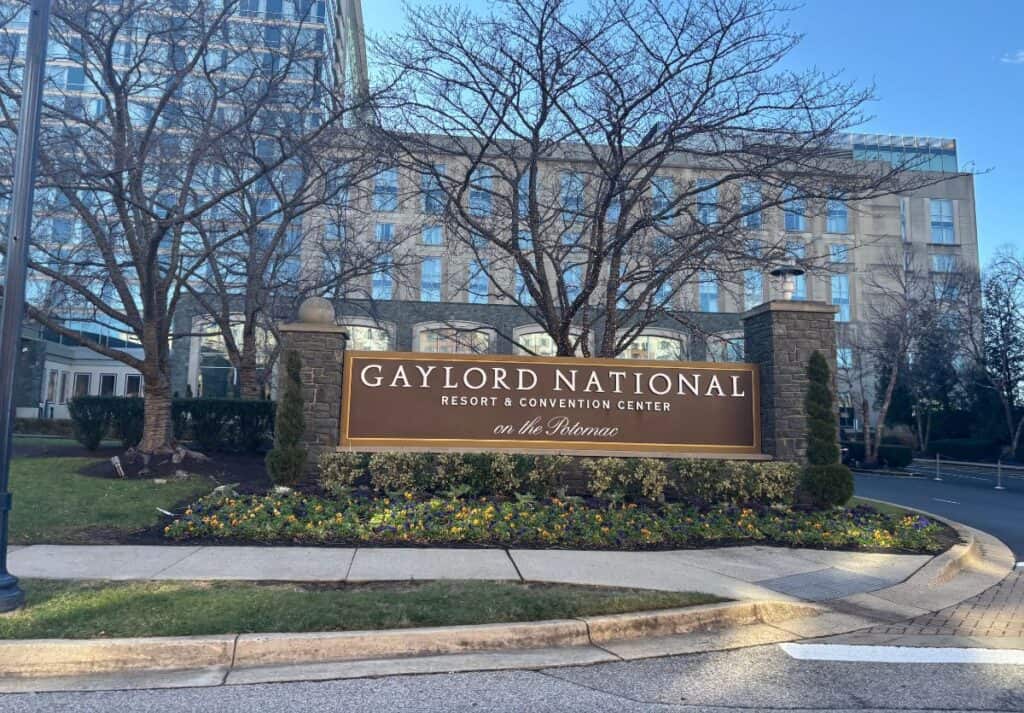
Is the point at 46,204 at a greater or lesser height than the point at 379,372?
greater

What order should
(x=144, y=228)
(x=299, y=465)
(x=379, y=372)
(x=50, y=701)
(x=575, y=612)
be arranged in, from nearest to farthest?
(x=50, y=701) < (x=575, y=612) < (x=299, y=465) < (x=379, y=372) < (x=144, y=228)

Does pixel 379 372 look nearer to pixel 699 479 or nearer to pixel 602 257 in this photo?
pixel 602 257

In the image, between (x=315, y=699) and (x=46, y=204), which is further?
(x=46, y=204)

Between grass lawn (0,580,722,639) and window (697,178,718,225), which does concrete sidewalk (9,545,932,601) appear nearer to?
grass lawn (0,580,722,639)

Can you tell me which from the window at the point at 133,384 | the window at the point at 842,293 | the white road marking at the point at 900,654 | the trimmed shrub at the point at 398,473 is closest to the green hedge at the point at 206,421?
the trimmed shrub at the point at 398,473

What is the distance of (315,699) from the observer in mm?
4090

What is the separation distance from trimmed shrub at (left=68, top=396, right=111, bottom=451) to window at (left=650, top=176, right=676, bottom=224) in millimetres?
11701

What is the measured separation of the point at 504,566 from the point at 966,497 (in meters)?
15.4

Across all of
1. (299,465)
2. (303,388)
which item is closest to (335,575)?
(299,465)

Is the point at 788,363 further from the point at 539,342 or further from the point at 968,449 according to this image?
the point at 968,449

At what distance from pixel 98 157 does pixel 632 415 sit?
9973 millimetres

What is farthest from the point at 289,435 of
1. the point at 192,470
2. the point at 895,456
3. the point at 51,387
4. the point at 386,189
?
the point at 51,387

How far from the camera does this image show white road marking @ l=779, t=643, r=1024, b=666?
16.1 feet

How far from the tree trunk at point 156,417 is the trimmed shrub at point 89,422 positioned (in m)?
2.43
